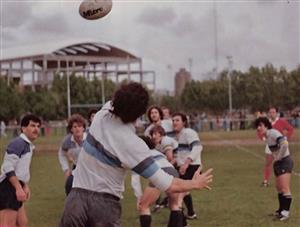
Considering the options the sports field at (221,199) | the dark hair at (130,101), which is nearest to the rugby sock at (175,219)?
the sports field at (221,199)

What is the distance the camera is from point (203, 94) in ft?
272

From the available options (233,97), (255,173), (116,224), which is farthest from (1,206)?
(233,97)

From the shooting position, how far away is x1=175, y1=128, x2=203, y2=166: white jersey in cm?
1124

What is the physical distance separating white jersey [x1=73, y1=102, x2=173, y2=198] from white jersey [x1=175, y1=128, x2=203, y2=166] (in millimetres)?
6128

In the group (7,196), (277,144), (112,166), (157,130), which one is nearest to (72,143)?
(157,130)

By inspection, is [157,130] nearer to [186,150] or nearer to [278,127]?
[186,150]

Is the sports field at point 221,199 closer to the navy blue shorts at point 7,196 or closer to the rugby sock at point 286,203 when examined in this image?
the rugby sock at point 286,203

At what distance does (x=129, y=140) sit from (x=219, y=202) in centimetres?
895

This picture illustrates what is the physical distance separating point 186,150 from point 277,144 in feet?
5.39

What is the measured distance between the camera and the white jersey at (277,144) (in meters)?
11.6

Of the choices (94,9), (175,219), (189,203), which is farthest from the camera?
(189,203)

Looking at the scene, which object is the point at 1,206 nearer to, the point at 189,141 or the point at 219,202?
the point at 189,141

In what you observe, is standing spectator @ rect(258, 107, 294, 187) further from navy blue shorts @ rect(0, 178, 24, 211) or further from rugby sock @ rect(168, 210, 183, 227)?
navy blue shorts @ rect(0, 178, 24, 211)

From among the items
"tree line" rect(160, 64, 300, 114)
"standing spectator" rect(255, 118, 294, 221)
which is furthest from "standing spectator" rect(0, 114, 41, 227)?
"tree line" rect(160, 64, 300, 114)
